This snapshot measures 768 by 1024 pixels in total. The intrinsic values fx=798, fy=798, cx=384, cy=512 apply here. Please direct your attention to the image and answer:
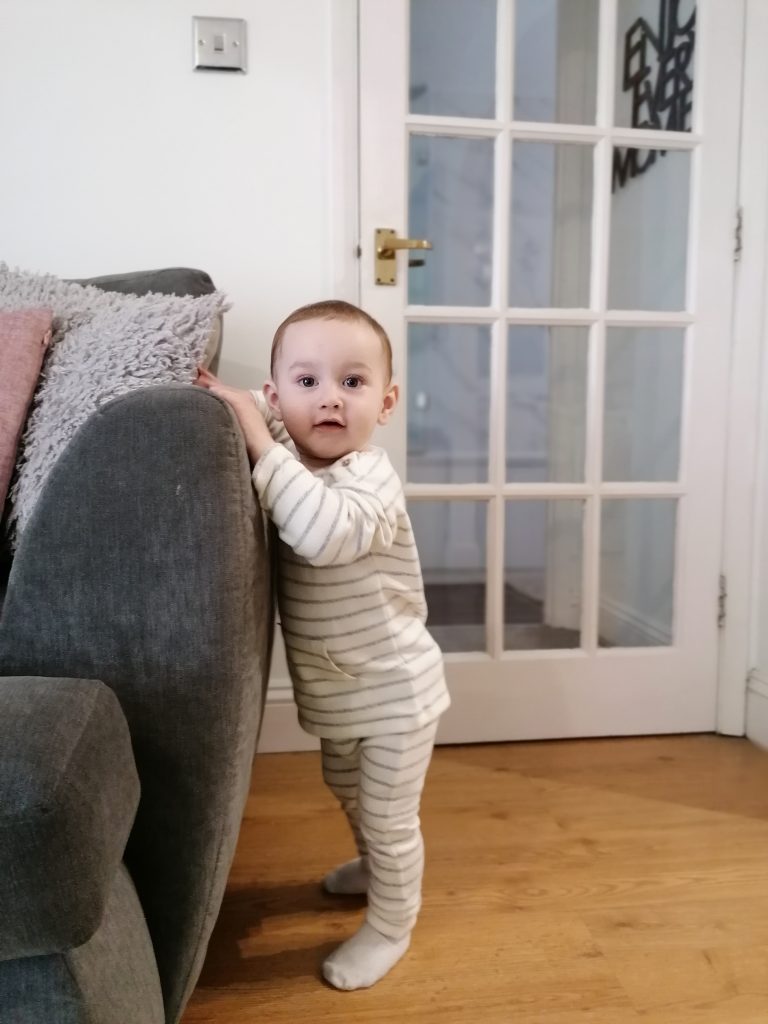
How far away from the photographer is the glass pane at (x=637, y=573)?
1849mm

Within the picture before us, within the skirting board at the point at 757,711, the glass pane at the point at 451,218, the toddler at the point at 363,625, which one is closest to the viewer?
the toddler at the point at 363,625

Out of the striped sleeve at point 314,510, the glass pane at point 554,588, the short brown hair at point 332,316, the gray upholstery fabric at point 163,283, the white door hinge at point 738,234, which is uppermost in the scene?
the white door hinge at point 738,234

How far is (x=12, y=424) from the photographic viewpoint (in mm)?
1008

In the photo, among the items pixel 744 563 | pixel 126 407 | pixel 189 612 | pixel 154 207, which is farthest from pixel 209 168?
pixel 744 563

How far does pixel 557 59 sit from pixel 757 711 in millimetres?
1606

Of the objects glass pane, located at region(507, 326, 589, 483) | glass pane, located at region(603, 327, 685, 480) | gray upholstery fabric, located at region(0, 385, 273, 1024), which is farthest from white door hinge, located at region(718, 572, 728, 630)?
gray upholstery fabric, located at region(0, 385, 273, 1024)

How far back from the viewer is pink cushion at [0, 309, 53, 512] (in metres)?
1.00

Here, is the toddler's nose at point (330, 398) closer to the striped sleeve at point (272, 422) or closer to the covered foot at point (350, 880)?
the striped sleeve at point (272, 422)

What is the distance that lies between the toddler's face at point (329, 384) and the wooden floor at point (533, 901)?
66cm

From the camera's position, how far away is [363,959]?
3.24 feet

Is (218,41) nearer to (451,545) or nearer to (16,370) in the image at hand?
(16,370)

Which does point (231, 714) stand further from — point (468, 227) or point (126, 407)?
point (468, 227)

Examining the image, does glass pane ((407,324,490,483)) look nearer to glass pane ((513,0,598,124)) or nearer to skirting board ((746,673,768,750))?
glass pane ((513,0,598,124))

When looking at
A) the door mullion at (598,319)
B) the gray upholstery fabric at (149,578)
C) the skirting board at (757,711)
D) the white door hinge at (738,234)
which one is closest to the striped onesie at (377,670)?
the gray upholstery fabric at (149,578)
